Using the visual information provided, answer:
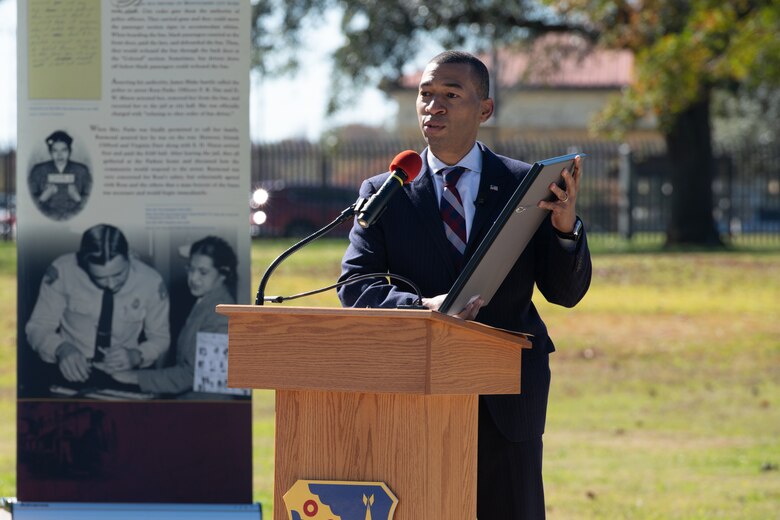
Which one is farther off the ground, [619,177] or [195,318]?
[619,177]

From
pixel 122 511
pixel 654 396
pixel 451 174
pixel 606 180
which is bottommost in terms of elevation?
pixel 654 396

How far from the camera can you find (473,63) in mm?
4410

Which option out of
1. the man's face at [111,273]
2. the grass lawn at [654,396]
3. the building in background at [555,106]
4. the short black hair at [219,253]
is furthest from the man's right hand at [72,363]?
the building in background at [555,106]

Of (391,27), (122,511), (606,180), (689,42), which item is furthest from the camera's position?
(606,180)

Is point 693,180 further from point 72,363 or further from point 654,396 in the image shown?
point 72,363

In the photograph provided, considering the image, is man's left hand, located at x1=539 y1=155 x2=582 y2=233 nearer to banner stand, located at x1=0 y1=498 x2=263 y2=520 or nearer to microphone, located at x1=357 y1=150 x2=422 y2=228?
microphone, located at x1=357 y1=150 x2=422 y2=228

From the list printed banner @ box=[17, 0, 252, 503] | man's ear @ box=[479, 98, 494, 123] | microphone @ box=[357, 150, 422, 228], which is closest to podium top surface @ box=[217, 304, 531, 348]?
microphone @ box=[357, 150, 422, 228]

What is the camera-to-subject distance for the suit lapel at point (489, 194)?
4395mm

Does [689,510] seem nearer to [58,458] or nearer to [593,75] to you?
[58,458]

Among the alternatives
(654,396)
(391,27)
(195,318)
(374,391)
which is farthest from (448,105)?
(391,27)

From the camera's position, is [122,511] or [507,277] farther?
[122,511]

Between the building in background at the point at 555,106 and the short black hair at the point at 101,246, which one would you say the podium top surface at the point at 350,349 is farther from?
the building in background at the point at 555,106

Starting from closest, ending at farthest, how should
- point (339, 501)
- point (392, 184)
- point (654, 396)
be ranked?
point (339, 501) < point (392, 184) < point (654, 396)

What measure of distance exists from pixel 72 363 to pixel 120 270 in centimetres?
51
